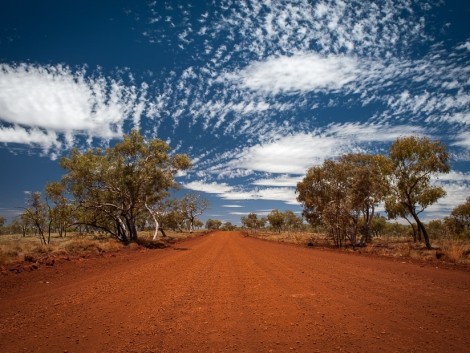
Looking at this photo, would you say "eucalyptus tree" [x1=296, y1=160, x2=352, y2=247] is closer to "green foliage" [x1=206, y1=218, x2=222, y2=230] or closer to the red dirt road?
the red dirt road

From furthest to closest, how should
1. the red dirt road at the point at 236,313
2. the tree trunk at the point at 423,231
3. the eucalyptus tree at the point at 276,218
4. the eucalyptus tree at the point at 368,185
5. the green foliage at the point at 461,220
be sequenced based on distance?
the eucalyptus tree at the point at 276,218 → the green foliage at the point at 461,220 → the eucalyptus tree at the point at 368,185 → the tree trunk at the point at 423,231 → the red dirt road at the point at 236,313

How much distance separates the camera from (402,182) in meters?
28.1

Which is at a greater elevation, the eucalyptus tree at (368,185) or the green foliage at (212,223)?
the eucalyptus tree at (368,185)

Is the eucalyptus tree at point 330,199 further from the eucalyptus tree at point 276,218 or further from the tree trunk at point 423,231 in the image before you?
the eucalyptus tree at point 276,218

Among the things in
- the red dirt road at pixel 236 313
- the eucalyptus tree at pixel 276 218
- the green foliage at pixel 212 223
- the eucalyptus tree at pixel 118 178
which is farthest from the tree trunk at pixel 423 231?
the green foliage at pixel 212 223

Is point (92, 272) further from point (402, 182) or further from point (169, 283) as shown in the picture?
point (402, 182)

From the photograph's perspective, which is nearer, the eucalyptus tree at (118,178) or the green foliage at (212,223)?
the eucalyptus tree at (118,178)

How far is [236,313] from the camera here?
21.5 feet

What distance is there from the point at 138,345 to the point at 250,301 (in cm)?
334

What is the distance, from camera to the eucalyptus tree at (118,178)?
26984 millimetres

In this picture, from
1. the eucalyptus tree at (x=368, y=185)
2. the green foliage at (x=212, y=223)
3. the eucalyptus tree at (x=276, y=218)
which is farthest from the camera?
the green foliage at (x=212, y=223)

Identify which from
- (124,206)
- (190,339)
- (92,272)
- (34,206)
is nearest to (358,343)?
(190,339)

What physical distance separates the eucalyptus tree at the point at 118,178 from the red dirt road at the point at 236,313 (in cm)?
1715

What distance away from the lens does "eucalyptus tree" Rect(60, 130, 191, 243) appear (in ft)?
88.5
